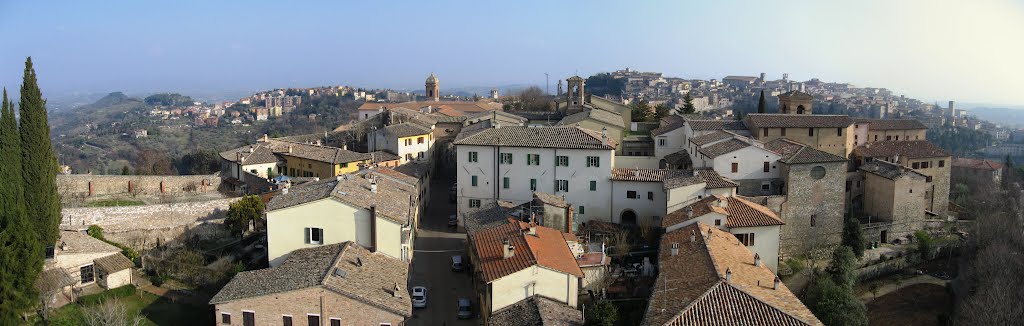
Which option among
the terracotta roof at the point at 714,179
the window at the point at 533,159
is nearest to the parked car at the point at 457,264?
the window at the point at 533,159

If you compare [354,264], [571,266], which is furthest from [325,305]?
[571,266]

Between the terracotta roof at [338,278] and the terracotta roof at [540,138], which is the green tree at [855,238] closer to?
the terracotta roof at [540,138]

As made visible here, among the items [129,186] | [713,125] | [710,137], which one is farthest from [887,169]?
[129,186]

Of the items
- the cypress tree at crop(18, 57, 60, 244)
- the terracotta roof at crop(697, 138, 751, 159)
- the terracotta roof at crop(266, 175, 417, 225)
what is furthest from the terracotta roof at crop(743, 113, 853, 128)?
the cypress tree at crop(18, 57, 60, 244)

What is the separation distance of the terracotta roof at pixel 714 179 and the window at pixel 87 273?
2268cm

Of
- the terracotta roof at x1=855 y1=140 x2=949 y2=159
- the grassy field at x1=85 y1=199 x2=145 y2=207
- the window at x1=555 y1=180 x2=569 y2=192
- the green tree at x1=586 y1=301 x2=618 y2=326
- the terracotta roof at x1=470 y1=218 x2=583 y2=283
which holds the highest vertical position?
the terracotta roof at x1=855 y1=140 x2=949 y2=159

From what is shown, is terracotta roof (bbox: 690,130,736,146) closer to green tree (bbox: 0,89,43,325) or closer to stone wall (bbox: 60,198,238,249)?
stone wall (bbox: 60,198,238,249)

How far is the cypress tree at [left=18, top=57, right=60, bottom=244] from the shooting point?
25453 mm

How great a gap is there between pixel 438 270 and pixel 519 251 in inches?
→ 234

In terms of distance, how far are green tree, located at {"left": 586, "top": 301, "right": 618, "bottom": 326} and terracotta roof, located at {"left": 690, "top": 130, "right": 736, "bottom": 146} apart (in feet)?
53.6

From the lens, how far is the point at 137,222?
29812 mm

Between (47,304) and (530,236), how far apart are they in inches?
593

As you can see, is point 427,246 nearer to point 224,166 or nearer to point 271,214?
point 271,214

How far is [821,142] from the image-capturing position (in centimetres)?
3881
